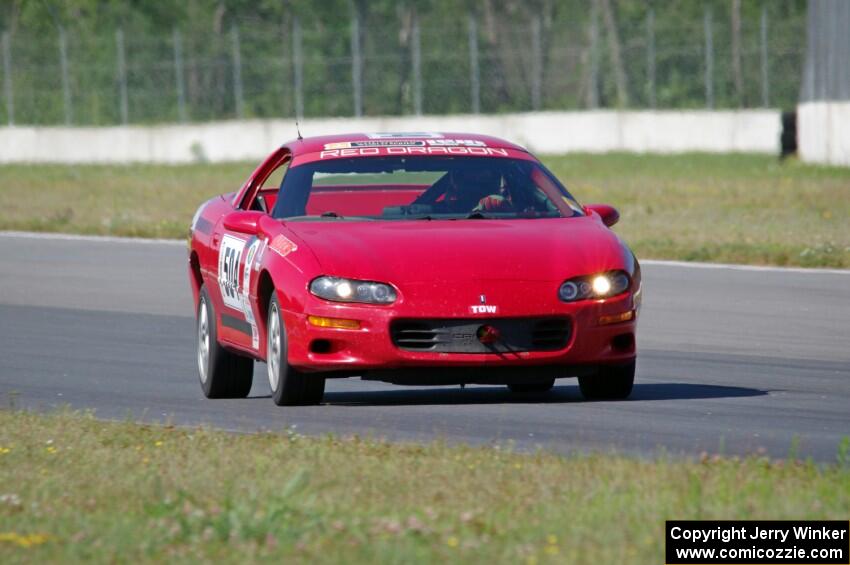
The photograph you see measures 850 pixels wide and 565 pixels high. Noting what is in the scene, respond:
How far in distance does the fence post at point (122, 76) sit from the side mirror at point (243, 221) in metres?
35.5

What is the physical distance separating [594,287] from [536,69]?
110ft

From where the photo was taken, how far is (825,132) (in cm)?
3191

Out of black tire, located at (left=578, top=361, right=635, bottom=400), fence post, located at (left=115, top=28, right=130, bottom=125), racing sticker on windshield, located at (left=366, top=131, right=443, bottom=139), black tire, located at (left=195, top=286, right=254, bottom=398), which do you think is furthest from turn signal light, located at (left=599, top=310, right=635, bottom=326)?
fence post, located at (left=115, top=28, right=130, bottom=125)

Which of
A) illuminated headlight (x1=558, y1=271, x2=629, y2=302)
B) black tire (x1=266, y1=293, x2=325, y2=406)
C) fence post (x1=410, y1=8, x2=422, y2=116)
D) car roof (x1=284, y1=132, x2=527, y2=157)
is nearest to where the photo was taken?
illuminated headlight (x1=558, y1=271, x2=629, y2=302)

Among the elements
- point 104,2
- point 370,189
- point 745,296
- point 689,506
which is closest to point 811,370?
point 370,189

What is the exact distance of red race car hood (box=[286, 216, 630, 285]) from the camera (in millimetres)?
9000

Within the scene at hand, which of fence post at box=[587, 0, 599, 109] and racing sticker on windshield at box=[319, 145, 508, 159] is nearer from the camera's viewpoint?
racing sticker on windshield at box=[319, 145, 508, 159]

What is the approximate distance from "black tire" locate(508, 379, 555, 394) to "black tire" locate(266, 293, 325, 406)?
1495 mm

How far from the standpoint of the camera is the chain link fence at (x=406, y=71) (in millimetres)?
40562

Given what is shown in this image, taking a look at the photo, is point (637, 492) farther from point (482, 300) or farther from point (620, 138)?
point (620, 138)

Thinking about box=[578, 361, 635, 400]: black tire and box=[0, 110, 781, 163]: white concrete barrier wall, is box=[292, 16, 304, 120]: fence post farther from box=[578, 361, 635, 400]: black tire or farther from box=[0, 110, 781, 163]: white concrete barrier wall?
box=[578, 361, 635, 400]: black tire

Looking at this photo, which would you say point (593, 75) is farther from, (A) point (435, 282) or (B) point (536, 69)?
(A) point (435, 282)

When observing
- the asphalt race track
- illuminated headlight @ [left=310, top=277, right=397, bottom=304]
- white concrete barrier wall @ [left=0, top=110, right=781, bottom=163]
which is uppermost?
illuminated headlight @ [left=310, top=277, right=397, bottom=304]

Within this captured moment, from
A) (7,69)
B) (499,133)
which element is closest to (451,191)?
(499,133)
